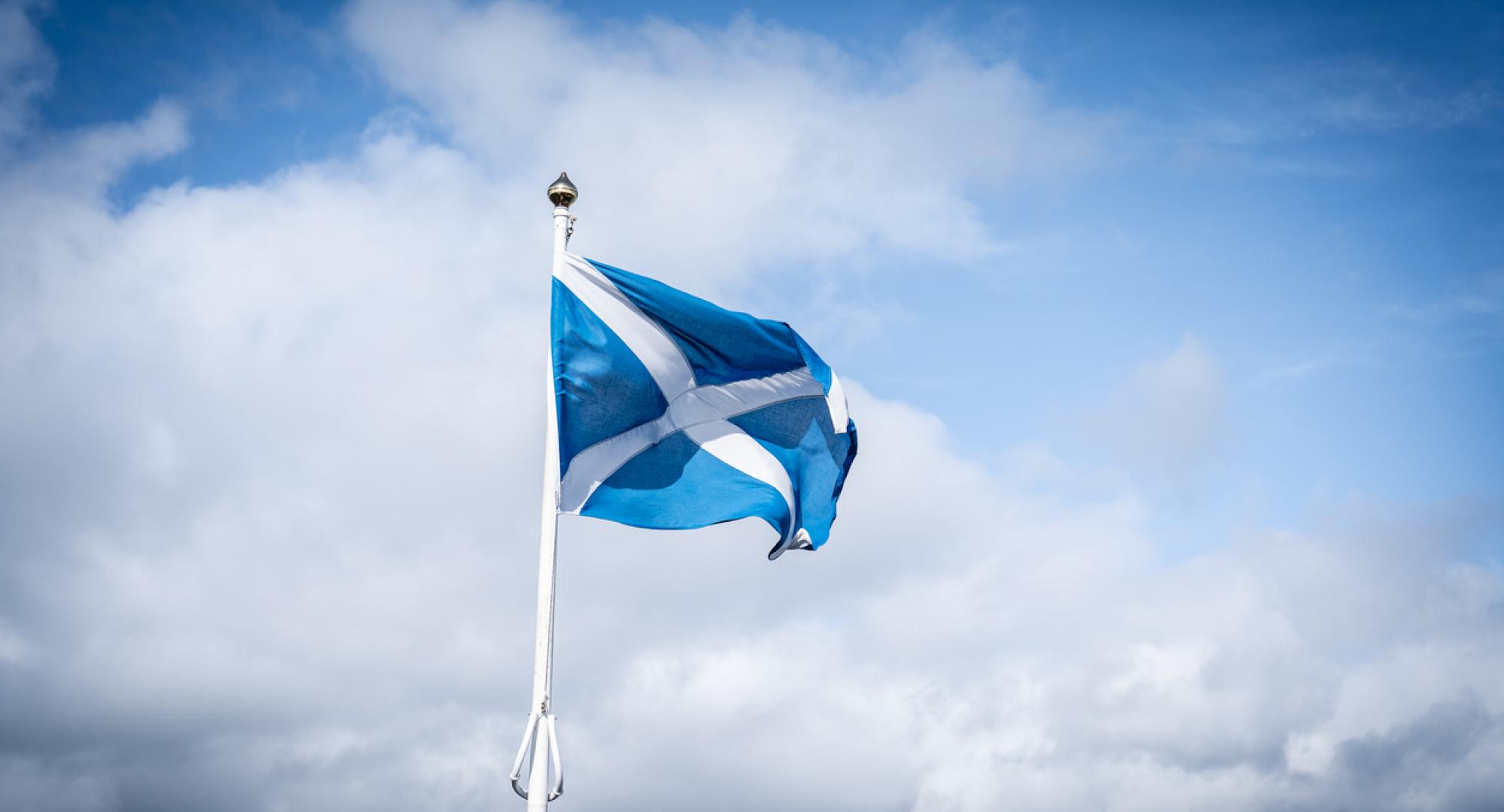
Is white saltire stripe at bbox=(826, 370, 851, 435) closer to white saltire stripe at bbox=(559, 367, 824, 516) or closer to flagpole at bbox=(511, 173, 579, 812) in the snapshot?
white saltire stripe at bbox=(559, 367, 824, 516)

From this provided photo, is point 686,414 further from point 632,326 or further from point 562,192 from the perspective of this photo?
point 562,192

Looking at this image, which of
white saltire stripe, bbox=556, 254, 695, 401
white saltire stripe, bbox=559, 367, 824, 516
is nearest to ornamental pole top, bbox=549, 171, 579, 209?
white saltire stripe, bbox=556, 254, 695, 401

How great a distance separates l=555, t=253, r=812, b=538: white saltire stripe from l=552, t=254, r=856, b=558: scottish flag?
23 millimetres

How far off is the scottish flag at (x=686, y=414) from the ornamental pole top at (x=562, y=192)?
1.21m

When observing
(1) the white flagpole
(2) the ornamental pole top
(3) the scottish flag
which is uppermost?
(2) the ornamental pole top

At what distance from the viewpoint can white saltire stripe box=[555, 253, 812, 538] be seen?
20797mm

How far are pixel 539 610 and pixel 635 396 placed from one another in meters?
4.96

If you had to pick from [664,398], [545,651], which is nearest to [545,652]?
[545,651]

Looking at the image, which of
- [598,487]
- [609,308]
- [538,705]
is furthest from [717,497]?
[538,705]

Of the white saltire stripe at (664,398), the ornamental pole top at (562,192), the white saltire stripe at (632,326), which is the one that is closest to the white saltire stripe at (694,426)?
the white saltire stripe at (664,398)

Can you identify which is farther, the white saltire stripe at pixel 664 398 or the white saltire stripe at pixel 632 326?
the white saltire stripe at pixel 632 326

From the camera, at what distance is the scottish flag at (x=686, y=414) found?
20.8 m

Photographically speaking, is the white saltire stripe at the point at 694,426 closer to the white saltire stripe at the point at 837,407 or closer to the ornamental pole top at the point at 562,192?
the white saltire stripe at the point at 837,407

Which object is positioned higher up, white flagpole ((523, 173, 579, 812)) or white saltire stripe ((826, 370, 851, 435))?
white saltire stripe ((826, 370, 851, 435))
